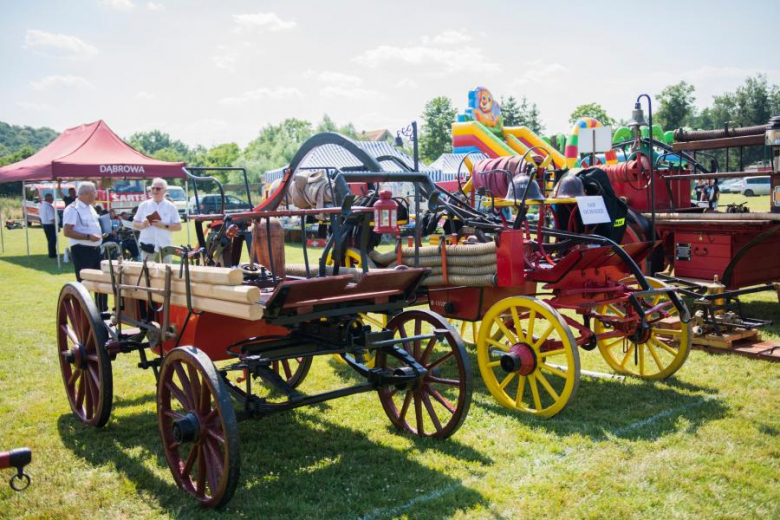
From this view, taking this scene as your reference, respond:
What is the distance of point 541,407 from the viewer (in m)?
4.88

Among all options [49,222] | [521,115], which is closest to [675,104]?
[521,115]

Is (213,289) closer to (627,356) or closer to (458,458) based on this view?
(458,458)

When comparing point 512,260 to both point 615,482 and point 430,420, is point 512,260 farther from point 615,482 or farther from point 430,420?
point 615,482

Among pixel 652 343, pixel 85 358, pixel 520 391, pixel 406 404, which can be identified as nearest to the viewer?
pixel 406 404

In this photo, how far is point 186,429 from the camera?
132 inches

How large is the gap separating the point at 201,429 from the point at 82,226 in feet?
14.5

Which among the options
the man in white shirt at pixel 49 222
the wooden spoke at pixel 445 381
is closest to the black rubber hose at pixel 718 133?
the wooden spoke at pixel 445 381

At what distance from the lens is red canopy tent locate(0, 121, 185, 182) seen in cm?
1447

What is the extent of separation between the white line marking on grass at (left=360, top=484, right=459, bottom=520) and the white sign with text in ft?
8.05

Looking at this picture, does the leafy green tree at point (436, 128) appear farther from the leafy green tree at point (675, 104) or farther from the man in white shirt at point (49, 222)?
the man in white shirt at point (49, 222)

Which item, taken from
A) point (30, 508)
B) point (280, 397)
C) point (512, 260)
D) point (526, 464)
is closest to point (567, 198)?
point (512, 260)

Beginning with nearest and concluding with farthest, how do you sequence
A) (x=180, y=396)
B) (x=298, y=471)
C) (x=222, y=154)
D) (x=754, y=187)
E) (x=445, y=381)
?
(x=180, y=396), (x=298, y=471), (x=445, y=381), (x=754, y=187), (x=222, y=154)

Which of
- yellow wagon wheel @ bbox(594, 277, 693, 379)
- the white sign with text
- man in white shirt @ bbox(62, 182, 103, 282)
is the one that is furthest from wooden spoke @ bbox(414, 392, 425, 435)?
man in white shirt @ bbox(62, 182, 103, 282)

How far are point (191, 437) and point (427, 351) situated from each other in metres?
1.56
